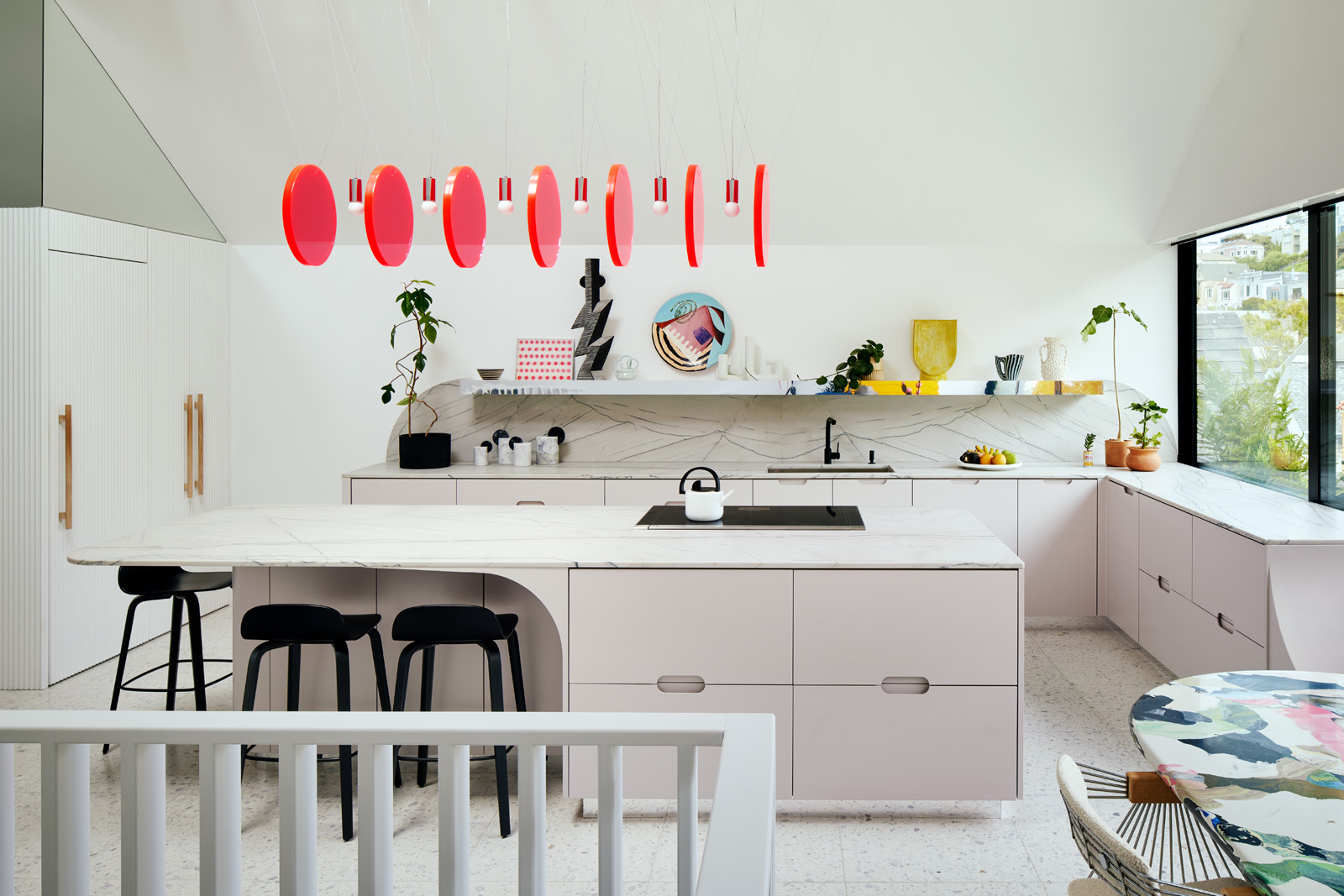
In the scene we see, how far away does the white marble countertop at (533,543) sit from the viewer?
267cm

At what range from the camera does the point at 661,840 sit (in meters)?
2.69

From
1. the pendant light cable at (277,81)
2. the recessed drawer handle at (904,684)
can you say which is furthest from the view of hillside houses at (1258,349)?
the pendant light cable at (277,81)

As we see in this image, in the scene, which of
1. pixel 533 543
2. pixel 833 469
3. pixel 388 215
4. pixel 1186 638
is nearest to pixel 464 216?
pixel 388 215

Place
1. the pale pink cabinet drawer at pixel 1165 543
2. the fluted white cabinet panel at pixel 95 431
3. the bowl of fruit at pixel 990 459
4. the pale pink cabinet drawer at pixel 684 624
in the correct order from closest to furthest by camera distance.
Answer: the pale pink cabinet drawer at pixel 684 624 < the pale pink cabinet drawer at pixel 1165 543 < the fluted white cabinet panel at pixel 95 431 < the bowl of fruit at pixel 990 459

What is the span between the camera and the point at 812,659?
270 cm

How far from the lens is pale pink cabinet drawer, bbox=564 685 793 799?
8.84 ft

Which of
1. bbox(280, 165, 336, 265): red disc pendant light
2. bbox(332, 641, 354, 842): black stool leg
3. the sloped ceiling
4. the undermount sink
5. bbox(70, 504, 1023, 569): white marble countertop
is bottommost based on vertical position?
bbox(332, 641, 354, 842): black stool leg

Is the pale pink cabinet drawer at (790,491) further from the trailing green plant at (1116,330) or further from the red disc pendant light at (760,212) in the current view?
the red disc pendant light at (760,212)

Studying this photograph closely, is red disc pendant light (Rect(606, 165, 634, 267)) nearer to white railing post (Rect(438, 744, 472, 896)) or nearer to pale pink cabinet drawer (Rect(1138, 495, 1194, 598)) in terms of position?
white railing post (Rect(438, 744, 472, 896))

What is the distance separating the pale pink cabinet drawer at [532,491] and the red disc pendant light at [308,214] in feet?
7.43

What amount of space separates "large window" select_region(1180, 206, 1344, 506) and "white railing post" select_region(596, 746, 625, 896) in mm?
3708

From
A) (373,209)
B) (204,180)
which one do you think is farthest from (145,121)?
(373,209)

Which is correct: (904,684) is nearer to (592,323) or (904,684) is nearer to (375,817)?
(375,817)

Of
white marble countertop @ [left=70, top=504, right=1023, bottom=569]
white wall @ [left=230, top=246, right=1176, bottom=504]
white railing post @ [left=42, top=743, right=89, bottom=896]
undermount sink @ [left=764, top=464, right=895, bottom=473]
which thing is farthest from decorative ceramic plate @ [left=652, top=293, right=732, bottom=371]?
white railing post @ [left=42, top=743, right=89, bottom=896]
